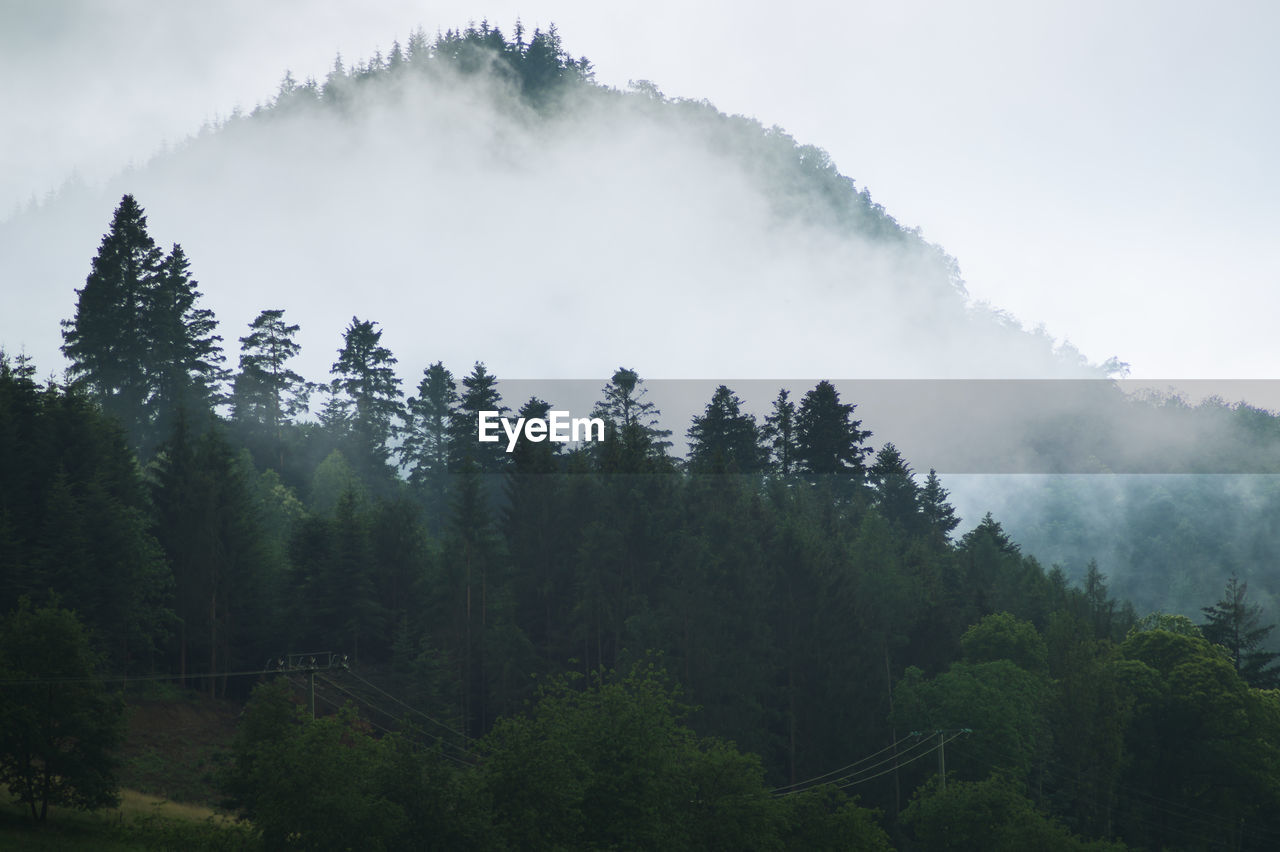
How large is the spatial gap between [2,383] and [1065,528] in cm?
14359

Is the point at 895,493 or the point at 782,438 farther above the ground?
the point at 782,438

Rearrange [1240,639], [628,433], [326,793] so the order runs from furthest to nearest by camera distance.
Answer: [1240,639] < [628,433] < [326,793]

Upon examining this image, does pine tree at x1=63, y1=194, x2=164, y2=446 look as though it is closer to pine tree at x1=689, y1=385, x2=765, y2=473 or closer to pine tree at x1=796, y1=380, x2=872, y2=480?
pine tree at x1=689, y1=385, x2=765, y2=473

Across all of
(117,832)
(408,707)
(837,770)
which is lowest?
(837,770)

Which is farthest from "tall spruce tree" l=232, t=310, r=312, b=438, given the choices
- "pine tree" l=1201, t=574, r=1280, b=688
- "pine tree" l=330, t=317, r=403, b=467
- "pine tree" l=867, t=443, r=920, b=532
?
"pine tree" l=1201, t=574, r=1280, b=688

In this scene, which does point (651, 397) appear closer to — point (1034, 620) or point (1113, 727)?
point (1034, 620)


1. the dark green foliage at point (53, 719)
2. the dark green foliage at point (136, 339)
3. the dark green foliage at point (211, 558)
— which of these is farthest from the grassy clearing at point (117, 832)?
the dark green foliage at point (136, 339)

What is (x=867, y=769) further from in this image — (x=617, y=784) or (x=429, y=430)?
(x=429, y=430)

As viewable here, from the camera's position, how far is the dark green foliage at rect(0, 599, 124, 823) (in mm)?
41188

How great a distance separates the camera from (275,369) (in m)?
111

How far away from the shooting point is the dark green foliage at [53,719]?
41188mm

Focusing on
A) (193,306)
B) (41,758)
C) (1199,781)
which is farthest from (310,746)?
(193,306)

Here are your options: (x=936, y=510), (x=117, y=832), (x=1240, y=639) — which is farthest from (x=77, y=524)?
(x=1240, y=639)

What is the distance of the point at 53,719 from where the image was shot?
42312mm
